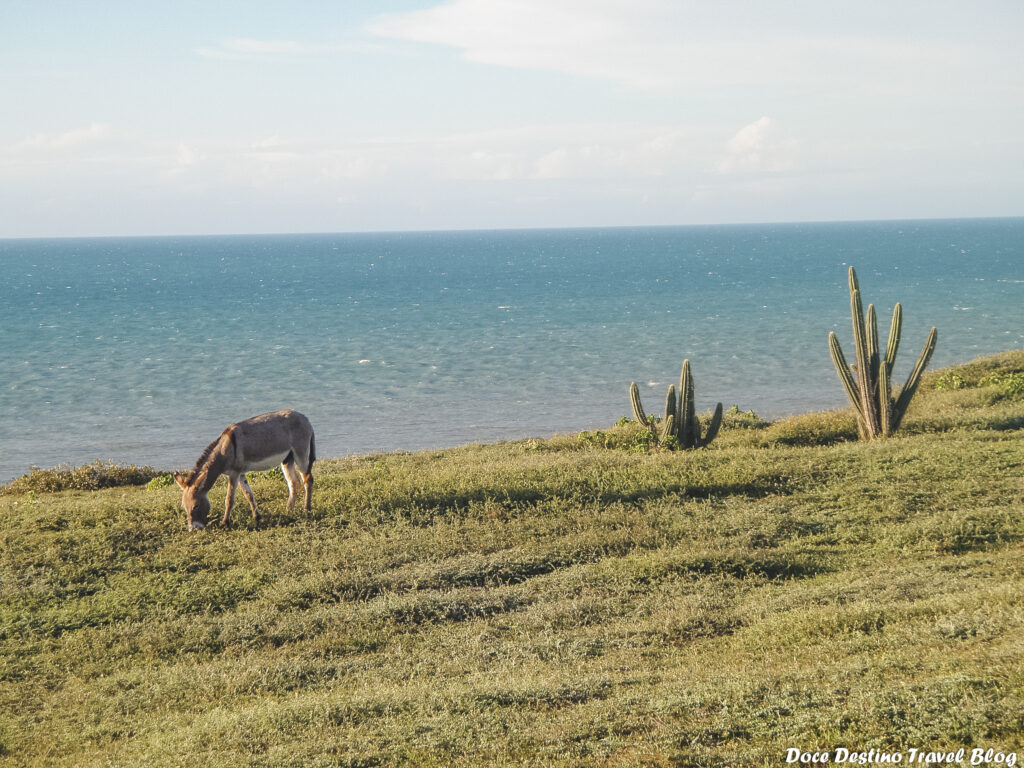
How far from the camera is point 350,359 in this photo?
190ft

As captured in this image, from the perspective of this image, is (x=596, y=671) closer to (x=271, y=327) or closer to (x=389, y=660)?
(x=389, y=660)

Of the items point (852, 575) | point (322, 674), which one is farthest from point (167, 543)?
point (852, 575)

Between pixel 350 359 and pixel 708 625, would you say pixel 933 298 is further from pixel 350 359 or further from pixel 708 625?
pixel 708 625

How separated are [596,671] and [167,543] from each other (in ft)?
27.7

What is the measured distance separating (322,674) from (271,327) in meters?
67.7

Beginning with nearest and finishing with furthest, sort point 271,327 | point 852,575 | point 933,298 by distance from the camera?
point 852,575 < point 271,327 < point 933,298

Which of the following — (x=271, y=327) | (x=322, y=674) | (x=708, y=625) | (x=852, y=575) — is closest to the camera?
(x=322, y=674)

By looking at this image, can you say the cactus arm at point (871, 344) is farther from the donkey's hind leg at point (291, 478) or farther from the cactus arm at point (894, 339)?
the donkey's hind leg at point (291, 478)

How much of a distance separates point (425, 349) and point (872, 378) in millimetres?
42565

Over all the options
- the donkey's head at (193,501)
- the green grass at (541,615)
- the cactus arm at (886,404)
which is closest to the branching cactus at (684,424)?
the green grass at (541,615)

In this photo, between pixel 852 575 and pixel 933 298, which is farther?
pixel 933 298

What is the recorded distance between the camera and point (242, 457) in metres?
15.2

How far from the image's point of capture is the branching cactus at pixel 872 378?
71.2ft

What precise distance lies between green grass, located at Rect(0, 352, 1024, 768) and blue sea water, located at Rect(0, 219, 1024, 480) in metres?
19.8
